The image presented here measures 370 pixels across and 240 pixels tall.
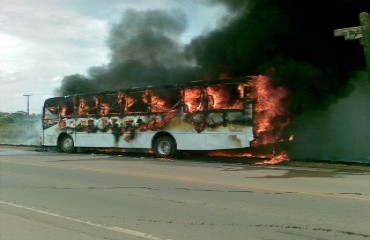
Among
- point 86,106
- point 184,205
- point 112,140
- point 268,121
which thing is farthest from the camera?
point 86,106

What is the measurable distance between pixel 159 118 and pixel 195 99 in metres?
1.69

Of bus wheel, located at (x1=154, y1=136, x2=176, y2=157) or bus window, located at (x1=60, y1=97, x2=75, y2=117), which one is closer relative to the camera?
bus wheel, located at (x1=154, y1=136, x2=176, y2=157)

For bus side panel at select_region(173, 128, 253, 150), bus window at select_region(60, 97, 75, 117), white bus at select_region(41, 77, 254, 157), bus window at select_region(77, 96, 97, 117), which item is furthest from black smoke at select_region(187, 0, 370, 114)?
bus window at select_region(60, 97, 75, 117)

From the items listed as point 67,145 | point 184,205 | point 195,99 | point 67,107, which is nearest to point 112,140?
point 67,145

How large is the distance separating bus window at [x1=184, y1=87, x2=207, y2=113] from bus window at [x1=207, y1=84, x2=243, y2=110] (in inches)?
9.2

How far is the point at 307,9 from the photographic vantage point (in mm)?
18266

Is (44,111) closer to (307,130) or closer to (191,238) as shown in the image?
(307,130)

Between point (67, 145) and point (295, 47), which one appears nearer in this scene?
point (295, 47)

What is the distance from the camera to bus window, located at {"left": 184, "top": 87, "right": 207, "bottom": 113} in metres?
15.7

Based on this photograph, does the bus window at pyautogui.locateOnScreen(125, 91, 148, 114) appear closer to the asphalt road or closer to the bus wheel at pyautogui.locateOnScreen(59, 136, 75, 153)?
the bus wheel at pyautogui.locateOnScreen(59, 136, 75, 153)

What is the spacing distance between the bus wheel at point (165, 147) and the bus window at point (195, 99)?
1.35 meters

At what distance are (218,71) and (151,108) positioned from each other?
3668 millimetres

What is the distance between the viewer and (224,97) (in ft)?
49.9

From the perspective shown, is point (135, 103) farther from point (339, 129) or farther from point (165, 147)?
point (339, 129)
